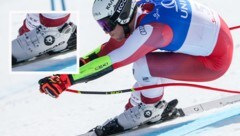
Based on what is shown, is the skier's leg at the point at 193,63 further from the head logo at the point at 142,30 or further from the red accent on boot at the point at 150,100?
the head logo at the point at 142,30

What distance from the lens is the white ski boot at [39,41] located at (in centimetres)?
490

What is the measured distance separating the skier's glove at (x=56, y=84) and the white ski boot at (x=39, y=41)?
1.19 m

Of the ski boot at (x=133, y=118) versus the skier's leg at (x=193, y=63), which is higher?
the skier's leg at (x=193, y=63)

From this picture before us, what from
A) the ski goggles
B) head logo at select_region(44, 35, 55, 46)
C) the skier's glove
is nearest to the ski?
the skier's glove

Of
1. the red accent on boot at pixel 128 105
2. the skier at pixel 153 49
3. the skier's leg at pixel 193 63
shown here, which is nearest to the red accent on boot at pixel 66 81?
the skier at pixel 153 49

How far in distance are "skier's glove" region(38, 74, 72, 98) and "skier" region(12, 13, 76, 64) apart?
1176 millimetres

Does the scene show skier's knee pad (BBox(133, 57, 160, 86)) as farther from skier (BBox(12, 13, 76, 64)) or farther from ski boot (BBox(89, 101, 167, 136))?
skier (BBox(12, 13, 76, 64))

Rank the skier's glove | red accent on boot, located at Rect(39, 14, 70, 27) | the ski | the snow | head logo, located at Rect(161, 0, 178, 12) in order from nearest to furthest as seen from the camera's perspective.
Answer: the skier's glove
head logo, located at Rect(161, 0, 178, 12)
the snow
the ski
red accent on boot, located at Rect(39, 14, 70, 27)

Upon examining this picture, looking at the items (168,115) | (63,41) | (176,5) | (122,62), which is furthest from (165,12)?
(63,41)

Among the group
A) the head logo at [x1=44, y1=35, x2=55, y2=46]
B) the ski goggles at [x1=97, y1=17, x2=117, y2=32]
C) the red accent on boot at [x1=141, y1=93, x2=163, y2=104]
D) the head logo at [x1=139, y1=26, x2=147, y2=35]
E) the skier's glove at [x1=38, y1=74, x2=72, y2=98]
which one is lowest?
the red accent on boot at [x1=141, y1=93, x2=163, y2=104]

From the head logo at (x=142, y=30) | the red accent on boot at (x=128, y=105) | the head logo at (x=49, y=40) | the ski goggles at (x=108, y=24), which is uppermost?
the head logo at (x=49, y=40)

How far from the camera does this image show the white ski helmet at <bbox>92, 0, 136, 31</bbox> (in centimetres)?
380

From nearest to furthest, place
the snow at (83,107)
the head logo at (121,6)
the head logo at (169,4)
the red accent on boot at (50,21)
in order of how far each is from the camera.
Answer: the head logo at (121,6) → the head logo at (169,4) → the snow at (83,107) → the red accent on boot at (50,21)

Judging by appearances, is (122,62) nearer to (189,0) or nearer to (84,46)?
(189,0)
